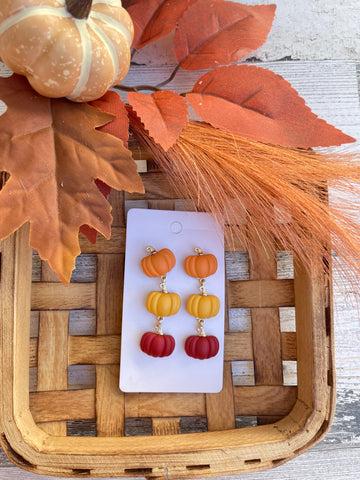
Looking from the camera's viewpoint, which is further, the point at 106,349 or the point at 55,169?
the point at 106,349

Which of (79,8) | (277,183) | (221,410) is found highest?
(79,8)

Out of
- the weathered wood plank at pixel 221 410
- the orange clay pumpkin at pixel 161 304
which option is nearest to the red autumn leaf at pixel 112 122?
the orange clay pumpkin at pixel 161 304

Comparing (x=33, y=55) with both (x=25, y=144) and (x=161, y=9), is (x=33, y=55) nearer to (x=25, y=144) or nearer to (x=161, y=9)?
(x=25, y=144)

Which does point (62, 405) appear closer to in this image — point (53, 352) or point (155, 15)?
point (53, 352)

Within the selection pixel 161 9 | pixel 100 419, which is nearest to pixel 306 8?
pixel 161 9

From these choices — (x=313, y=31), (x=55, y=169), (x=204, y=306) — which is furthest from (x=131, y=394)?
(x=313, y=31)

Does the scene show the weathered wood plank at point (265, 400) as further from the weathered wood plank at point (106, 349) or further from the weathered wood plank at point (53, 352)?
the weathered wood plank at point (53, 352)
